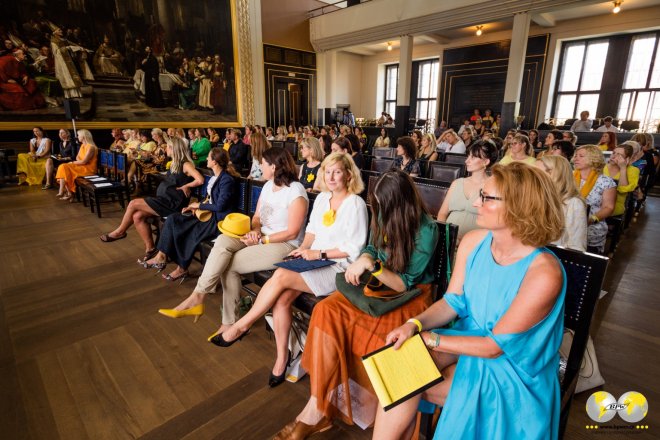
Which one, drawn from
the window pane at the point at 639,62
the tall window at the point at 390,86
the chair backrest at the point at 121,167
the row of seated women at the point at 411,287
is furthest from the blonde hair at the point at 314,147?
the tall window at the point at 390,86

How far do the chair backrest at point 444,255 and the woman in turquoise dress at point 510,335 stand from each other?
41 cm

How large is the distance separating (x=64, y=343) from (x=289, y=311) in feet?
5.22

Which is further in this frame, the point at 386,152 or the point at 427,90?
the point at 427,90

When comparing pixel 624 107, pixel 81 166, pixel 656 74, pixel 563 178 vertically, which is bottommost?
pixel 81 166

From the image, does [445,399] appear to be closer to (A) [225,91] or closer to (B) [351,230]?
(B) [351,230]

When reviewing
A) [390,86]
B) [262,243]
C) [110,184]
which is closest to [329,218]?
[262,243]

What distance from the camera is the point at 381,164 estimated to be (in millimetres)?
4820

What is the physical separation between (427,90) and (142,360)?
16651 mm

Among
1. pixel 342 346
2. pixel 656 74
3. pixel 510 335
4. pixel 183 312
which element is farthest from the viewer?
pixel 656 74

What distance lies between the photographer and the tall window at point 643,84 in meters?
10.6

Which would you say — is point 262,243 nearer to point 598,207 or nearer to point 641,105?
point 598,207

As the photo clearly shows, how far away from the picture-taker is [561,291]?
1.09 meters

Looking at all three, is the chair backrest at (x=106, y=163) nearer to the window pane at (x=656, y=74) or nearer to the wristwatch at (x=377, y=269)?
the wristwatch at (x=377, y=269)

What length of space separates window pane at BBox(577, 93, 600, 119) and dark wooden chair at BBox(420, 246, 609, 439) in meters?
13.6
